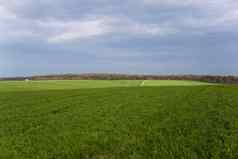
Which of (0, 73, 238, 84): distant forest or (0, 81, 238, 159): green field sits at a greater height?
(0, 73, 238, 84): distant forest

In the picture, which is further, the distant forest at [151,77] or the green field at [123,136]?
the distant forest at [151,77]

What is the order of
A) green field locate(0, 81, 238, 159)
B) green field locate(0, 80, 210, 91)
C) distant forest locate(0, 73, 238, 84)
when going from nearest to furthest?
green field locate(0, 81, 238, 159)
green field locate(0, 80, 210, 91)
distant forest locate(0, 73, 238, 84)

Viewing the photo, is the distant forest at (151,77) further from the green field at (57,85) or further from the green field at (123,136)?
the green field at (123,136)

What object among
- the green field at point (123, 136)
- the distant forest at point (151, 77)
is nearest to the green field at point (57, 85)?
the distant forest at point (151, 77)

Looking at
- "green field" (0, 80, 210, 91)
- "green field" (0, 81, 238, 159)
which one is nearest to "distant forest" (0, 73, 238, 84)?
"green field" (0, 80, 210, 91)

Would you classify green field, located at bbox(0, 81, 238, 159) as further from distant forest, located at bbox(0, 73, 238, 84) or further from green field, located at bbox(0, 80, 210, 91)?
distant forest, located at bbox(0, 73, 238, 84)

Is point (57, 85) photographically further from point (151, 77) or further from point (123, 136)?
point (123, 136)

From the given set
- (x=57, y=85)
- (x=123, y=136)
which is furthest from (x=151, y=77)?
(x=123, y=136)

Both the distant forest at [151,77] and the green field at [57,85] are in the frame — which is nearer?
the green field at [57,85]

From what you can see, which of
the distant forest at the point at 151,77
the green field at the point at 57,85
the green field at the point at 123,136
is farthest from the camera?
the distant forest at the point at 151,77

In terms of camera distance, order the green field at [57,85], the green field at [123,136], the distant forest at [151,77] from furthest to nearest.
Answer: the distant forest at [151,77], the green field at [57,85], the green field at [123,136]

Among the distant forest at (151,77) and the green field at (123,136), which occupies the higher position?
the distant forest at (151,77)

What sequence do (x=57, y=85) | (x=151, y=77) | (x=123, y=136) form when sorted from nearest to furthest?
(x=123, y=136), (x=57, y=85), (x=151, y=77)

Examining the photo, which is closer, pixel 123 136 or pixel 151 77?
pixel 123 136
